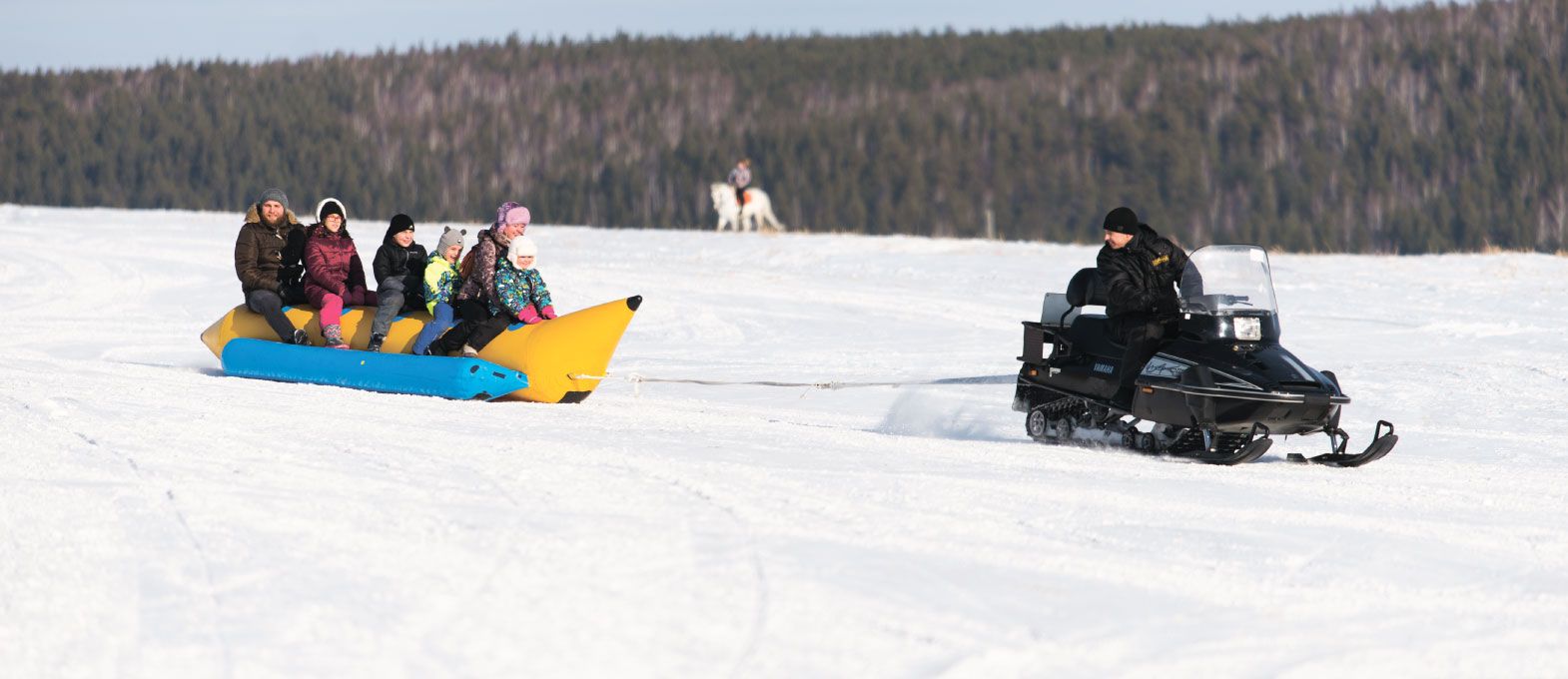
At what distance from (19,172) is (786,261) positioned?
2477 inches

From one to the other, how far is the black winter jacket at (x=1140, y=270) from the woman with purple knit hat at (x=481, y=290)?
3.49 meters

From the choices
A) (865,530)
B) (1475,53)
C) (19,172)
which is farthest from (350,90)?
(865,530)

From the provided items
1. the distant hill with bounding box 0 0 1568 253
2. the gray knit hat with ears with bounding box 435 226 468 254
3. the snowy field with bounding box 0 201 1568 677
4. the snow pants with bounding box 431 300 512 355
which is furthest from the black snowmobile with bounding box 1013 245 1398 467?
the distant hill with bounding box 0 0 1568 253

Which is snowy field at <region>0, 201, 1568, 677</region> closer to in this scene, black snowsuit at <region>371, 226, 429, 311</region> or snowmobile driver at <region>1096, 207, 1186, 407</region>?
snowmobile driver at <region>1096, 207, 1186, 407</region>

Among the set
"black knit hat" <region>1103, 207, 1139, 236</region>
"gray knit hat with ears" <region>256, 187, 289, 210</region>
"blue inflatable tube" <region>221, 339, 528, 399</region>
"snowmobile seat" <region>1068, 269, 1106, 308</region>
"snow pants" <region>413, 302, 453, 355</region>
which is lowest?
"blue inflatable tube" <region>221, 339, 528, 399</region>

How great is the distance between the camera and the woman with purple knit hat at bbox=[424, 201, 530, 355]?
30.8 feet

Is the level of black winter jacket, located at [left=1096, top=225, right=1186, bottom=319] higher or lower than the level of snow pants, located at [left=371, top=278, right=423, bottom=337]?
higher

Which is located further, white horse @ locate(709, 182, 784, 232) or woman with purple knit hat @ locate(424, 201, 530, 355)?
white horse @ locate(709, 182, 784, 232)

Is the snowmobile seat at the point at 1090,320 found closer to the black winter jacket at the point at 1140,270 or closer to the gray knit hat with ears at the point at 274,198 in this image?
the black winter jacket at the point at 1140,270

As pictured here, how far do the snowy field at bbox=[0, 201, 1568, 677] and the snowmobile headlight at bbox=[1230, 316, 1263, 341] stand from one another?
1.68 ft

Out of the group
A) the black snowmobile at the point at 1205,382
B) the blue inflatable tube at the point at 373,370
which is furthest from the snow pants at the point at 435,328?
the black snowmobile at the point at 1205,382

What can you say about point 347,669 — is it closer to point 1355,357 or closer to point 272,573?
point 272,573

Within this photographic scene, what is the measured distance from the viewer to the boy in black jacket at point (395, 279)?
9.99 metres

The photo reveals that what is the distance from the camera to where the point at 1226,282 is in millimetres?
7164
